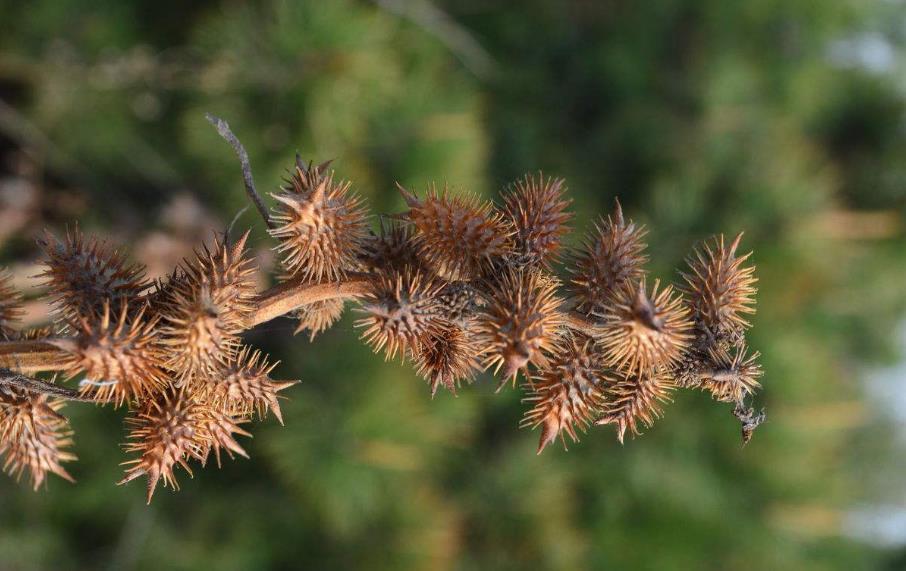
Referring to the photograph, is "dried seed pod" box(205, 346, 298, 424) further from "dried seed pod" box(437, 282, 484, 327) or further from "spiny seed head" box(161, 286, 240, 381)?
"dried seed pod" box(437, 282, 484, 327)

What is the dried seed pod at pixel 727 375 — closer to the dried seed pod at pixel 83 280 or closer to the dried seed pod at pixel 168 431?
the dried seed pod at pixel 168 431

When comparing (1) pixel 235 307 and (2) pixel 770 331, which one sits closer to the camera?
(1) pixel 235 307

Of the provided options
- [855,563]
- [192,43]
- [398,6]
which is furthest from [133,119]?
[855,563]

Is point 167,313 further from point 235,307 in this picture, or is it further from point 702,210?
point 702,210

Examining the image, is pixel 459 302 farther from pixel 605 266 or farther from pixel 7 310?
pixel 7 310

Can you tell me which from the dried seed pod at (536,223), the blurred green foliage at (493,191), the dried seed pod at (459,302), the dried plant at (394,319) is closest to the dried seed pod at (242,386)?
the dried plant at (394,319)

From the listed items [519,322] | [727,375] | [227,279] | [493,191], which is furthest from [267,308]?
[493,191]

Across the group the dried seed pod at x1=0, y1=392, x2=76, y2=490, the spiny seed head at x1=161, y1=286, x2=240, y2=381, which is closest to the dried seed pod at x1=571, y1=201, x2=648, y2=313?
the spiny seed head at x1=161, y1=286, x2=240, y2=381
